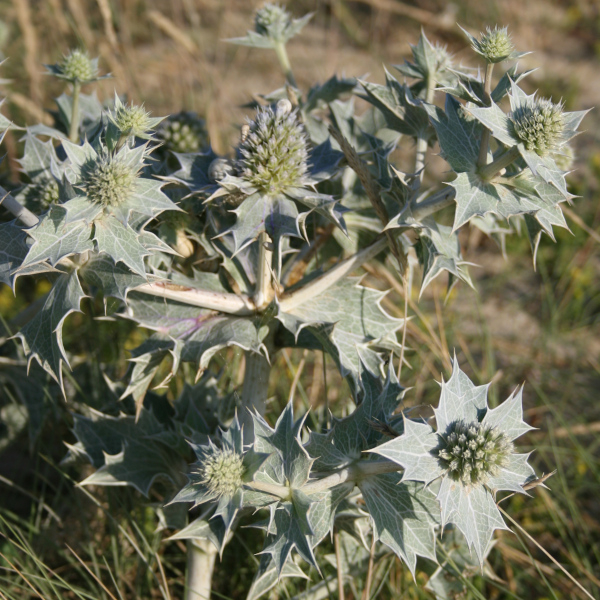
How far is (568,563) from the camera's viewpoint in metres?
2.12

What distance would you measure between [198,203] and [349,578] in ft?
3.88

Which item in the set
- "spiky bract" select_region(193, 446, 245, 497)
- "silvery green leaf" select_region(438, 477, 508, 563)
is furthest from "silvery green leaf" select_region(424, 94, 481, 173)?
"spiky bract" select_region(193, 446, 245, 497)

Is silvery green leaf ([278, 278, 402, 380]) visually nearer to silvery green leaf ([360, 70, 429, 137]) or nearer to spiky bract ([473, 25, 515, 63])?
silvery green leaf ([360, 70, 429, 137])

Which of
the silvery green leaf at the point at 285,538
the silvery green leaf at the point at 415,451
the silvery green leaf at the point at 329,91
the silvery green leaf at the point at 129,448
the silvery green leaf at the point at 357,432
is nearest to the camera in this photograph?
the silvery green leaf at the point at 415,451

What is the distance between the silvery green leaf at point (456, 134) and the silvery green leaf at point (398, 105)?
142 millimetres

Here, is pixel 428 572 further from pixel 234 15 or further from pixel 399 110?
pixel 234 15

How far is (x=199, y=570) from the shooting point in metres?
1.63

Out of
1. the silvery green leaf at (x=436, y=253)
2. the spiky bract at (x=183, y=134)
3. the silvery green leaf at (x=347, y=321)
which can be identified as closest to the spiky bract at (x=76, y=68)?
the spiky bract at (x=183, y=134)

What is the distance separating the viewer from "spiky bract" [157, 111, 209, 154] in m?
1.79

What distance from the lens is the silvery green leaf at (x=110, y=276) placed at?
133cm

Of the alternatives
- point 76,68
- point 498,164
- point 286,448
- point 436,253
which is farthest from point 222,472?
point 76,68

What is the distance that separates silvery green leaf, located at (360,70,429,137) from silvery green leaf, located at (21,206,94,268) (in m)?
0.82

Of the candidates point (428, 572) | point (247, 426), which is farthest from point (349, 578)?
point (247, 426)

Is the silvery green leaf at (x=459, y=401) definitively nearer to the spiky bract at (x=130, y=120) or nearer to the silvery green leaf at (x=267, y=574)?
the silvery green leaf at (x=267, y=574)
